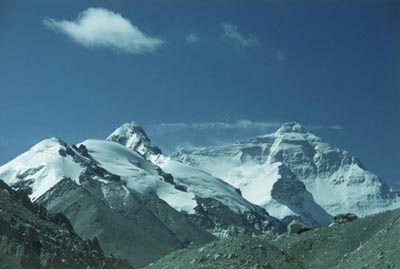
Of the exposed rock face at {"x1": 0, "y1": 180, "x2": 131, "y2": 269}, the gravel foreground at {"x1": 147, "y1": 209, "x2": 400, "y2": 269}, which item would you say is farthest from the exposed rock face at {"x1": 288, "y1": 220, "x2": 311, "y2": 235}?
the exposed rock face at {"x1": 0, "y1": 180, "x2": 131, "y2": 269}

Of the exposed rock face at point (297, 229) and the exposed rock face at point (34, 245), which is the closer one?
the exposed rock face at point (297, 229)

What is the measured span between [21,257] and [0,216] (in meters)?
9.88

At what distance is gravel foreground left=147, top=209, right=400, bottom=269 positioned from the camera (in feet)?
213

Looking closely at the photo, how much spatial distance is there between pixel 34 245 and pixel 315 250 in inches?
1532

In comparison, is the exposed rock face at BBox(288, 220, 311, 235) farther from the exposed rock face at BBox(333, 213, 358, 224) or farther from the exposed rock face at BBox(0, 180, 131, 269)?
the exposed rock face at BBox(0, 180, 131, 269)

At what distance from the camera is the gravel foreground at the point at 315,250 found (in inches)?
2562

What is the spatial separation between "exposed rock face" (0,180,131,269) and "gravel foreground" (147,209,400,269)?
75.5ft

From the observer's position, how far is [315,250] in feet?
253

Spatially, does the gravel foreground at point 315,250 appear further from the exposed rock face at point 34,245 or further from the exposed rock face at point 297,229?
the exposed rock face at point 34,245

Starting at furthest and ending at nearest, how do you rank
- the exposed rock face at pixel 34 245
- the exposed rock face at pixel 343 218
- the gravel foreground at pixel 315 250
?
the exposed rock face at pixel 34 245
the exposed rock face at pixel 343 218
the gravel foreground at pixel 315 250

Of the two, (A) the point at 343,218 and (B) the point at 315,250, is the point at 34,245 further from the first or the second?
(B) the point at 315,250

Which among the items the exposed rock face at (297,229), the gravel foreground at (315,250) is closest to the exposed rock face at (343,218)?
the exposed rock face at (297,229)

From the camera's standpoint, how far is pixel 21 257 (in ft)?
308

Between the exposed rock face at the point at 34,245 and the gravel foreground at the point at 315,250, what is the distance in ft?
75.5
